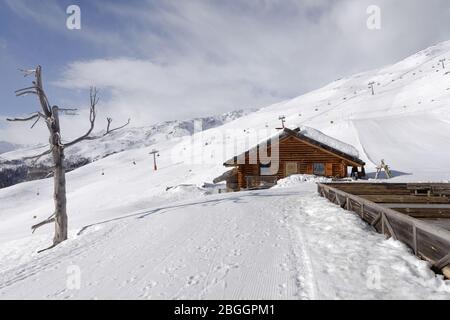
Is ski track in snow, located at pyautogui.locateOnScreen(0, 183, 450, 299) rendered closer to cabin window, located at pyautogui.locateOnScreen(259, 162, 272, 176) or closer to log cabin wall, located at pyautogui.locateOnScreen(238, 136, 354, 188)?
log cabin wall, located at pyautogui.locateOnScreen(238, 136, 354, 188)

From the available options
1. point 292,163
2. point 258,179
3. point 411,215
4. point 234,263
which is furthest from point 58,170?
point 292,163

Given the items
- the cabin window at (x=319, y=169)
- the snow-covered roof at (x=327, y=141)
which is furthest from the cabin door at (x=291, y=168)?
the snow-covered roof at (x=327, y=141)

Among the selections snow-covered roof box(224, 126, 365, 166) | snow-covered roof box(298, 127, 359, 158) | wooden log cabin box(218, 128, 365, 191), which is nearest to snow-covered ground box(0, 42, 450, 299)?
wooden log cabin box(218, 128, 365, 191)

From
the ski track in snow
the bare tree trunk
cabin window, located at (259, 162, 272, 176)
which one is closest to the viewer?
the ski track in snow

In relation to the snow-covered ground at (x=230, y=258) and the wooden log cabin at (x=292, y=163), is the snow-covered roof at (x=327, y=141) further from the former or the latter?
the snow-covered ground at (x=230, y=258)

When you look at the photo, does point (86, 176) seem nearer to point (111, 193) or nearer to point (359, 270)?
point (111, 193)

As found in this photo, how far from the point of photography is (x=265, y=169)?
1120 inches

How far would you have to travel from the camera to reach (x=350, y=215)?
9.27m

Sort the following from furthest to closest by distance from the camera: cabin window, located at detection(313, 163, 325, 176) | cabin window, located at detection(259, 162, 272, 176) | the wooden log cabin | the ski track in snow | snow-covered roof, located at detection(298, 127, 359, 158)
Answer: cabin window, located at detection(259, 162, 272, 176) < cabin window, located at detection(313, 163, 325, 176) < snow-covered roof, located at detection(298, 127, 359, 158) < the wooden log cabin < the ski track in snow

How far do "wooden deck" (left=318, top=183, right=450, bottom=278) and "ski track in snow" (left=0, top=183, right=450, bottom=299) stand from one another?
0.85ft

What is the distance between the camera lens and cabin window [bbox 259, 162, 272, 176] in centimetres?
2831

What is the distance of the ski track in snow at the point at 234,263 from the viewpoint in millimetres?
4941

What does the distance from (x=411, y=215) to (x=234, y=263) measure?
5.33m

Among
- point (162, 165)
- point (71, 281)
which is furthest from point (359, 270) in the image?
point (162, 165)
